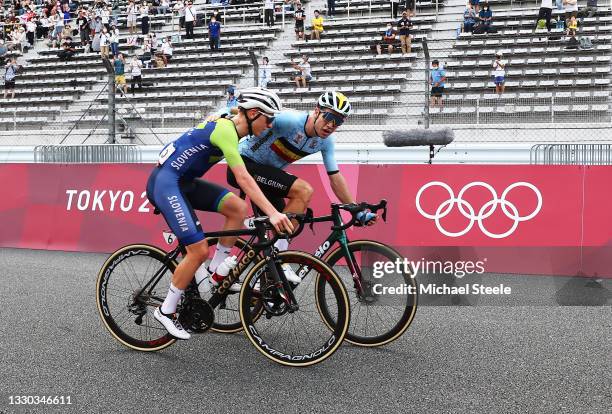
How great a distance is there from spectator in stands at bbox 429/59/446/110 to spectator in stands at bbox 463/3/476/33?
461 centimetres

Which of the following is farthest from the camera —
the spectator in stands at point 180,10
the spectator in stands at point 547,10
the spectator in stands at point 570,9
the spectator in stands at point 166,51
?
the spectator in stands at point 180,10

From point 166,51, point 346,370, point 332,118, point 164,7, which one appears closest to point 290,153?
point 332,118

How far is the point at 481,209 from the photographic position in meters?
8.09

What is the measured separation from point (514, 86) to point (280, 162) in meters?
11.5

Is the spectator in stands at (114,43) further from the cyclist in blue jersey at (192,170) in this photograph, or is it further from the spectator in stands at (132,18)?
the cyclist in blue jersey at (192,170)

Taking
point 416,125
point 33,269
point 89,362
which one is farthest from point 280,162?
point 416,125

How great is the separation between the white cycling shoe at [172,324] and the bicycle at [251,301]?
0.14 feet

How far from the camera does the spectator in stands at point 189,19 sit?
2300 centimetres

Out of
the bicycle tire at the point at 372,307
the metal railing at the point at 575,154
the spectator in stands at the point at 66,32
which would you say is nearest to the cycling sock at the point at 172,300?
the bicycle tire at the point at 372,307

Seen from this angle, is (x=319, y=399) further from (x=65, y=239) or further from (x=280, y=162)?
(x=65, y=239)

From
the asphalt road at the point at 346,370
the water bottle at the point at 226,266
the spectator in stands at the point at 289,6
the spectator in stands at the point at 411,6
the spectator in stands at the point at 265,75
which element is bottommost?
the asphalt road at the point at 346,370

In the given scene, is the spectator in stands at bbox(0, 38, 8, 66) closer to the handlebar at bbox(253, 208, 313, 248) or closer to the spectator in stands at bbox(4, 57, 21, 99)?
the spectator in stands at bbox(4, 57, 21, 99)

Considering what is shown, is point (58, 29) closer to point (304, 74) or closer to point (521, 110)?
point (304, 74)

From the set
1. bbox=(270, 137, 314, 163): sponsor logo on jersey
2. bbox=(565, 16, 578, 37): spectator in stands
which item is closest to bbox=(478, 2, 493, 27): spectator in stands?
bbox=(565, 16, 578, 37): spectator in stands
